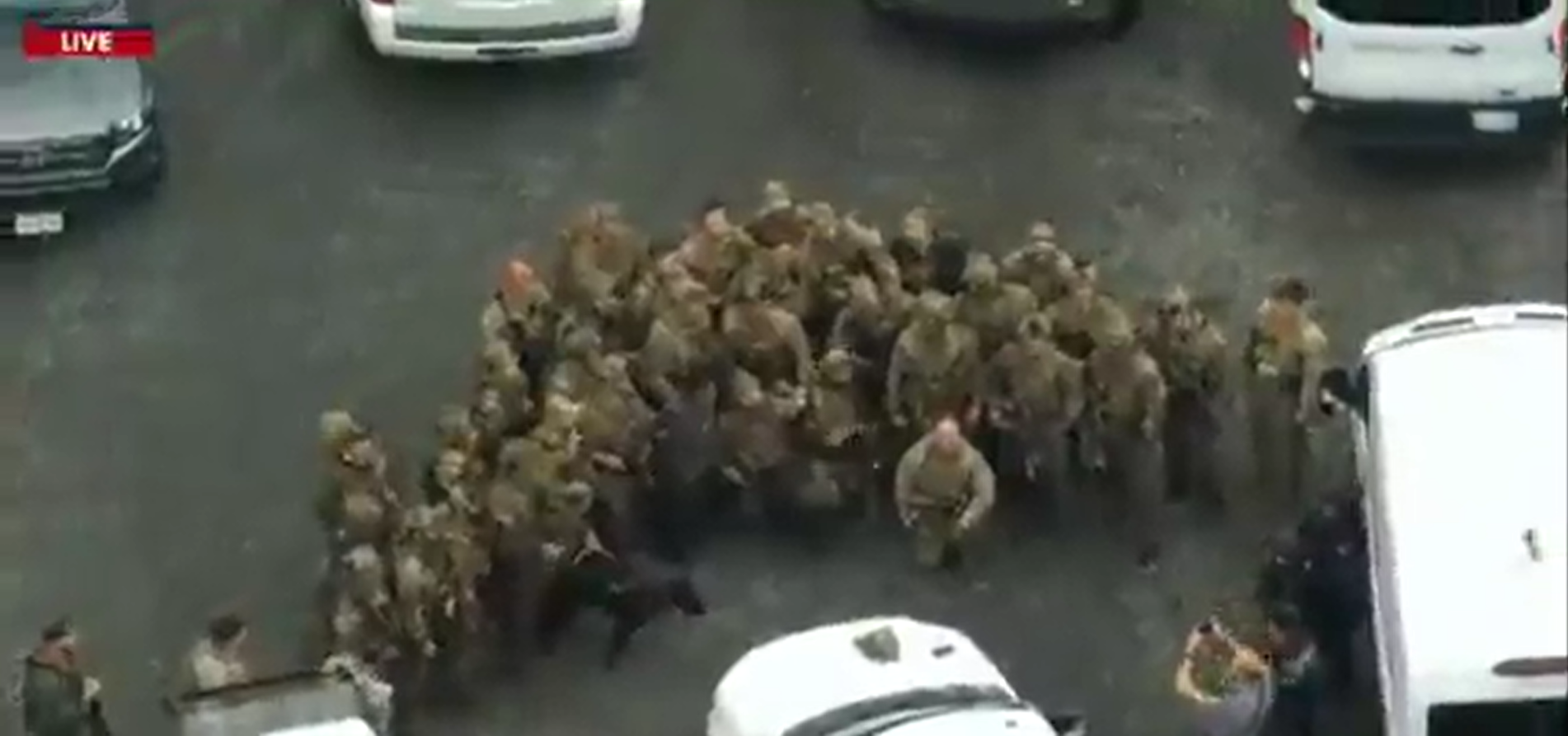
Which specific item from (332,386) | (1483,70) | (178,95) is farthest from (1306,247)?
(178,95)

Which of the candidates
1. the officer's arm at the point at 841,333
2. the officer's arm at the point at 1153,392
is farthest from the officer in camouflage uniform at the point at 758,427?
the officer's arm at the point at 1153,392

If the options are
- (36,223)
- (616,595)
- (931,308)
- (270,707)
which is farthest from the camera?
(36,223)

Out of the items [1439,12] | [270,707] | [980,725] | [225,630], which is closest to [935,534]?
[980,725]

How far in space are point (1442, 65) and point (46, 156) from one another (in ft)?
25.7

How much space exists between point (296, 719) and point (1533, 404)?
566cm

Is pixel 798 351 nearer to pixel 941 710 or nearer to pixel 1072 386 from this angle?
pixel 1072 386

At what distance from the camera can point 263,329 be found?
63.9 feet

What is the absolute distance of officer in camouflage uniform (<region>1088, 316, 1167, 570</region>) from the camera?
17.1 m

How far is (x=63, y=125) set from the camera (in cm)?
2008

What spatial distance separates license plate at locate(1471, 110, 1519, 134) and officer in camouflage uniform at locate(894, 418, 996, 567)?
15.1 ft

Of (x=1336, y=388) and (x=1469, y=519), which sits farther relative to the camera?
(x=1336, y=388)

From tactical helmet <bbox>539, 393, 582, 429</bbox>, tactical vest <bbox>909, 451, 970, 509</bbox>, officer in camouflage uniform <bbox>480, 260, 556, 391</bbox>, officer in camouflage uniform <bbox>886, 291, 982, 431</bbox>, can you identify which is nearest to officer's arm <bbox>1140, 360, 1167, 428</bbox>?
officer in camouflage uniform <bbox>886, 291, 982, 431</bbox>

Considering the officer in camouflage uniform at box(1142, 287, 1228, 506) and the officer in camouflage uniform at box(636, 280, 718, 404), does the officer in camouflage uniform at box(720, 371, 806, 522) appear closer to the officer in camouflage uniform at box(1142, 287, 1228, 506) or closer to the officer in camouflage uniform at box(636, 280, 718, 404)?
the officer in camouflage uniform at box(636, 280, 718, 404)

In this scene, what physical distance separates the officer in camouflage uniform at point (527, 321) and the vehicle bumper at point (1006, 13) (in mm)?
4694
